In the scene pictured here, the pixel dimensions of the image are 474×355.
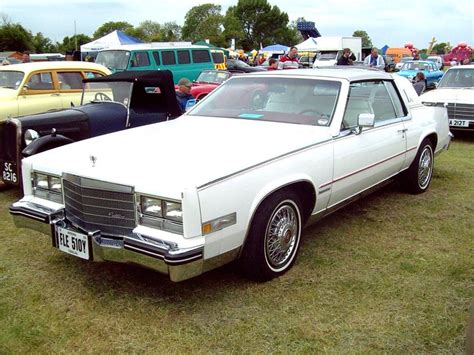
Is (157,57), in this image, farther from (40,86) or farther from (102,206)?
(102,206)

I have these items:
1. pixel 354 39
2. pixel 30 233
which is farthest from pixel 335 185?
pixel 354 39

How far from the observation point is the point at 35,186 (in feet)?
12.8

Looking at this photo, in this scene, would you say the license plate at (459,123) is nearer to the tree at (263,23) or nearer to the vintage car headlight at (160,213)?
the vintage car headlight at (160,213)

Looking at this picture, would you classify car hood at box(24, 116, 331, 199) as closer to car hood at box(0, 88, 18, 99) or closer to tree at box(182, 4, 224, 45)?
car hood at box(0, 88, 18, 99)

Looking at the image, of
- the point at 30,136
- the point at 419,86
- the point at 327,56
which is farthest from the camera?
the point at 327,56

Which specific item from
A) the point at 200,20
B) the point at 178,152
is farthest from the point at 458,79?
the point at 200,20

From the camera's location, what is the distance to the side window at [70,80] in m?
8.16

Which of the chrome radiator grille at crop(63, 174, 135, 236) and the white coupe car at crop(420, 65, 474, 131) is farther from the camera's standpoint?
the white coupe car at crop(420, 65, 474, 131)

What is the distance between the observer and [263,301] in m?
3.44

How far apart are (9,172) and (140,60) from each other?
11.5 metres

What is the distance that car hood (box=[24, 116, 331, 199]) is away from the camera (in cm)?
315

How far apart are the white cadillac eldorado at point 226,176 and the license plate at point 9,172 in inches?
86.1

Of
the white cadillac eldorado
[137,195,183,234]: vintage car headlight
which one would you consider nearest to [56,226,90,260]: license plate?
the white cadillac eldorado

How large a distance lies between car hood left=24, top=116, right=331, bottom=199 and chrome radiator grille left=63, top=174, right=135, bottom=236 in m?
0.06
